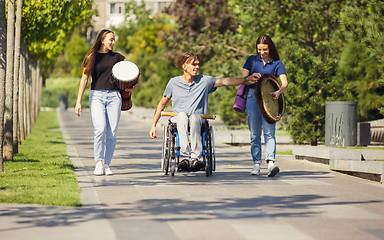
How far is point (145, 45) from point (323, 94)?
39794mm

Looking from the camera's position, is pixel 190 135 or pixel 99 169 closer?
pixel 190 135

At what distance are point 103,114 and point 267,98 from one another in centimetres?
235

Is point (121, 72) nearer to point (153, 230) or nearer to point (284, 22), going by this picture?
point (153, 230)

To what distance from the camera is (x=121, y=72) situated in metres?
8.38

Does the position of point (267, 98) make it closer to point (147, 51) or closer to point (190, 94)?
point (190, 94)

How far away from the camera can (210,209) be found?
19.5 ft

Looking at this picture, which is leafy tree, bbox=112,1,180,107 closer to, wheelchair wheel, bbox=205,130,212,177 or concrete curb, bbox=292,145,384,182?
concrete curb, bbox=292,145,384,182

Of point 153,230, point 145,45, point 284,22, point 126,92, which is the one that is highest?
point 145,45

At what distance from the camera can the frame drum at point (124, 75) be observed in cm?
834

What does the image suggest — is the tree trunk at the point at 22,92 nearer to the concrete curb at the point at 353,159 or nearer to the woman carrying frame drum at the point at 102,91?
the woman carrying frame drum at the point at 102,91

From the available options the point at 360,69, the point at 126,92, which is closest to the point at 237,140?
the point at 360,69

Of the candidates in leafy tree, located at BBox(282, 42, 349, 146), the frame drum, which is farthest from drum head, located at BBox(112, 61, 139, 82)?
leafy tree, located at BBox(282, 42, 349, 146)

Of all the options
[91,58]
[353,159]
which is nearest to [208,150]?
[91,58]

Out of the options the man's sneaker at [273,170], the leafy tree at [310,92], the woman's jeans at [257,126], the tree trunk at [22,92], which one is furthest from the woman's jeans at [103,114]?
the tree trunk at [22,92]
